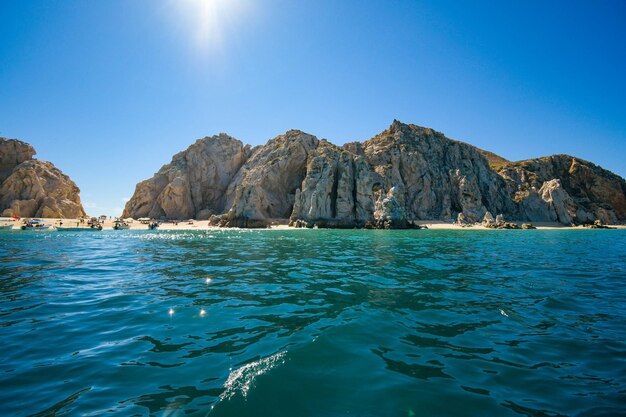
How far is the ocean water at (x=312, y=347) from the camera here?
4.44 meters

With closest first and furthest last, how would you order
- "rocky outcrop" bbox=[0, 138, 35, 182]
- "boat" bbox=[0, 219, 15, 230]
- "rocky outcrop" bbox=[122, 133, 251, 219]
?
"boat" bbox=[0, 219, 15, 230] < "rocky outcrop" bbox=[0, 138, 35, 182] < "rocky outcrop" bbox=[122, 133, 251, 219]

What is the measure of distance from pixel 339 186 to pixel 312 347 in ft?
221

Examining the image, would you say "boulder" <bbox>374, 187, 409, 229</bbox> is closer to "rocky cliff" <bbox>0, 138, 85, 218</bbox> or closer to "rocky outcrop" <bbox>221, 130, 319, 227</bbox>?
"rocky outcrop" <bbox>221, 130, 319, 227</bbox>

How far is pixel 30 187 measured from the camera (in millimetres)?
82000

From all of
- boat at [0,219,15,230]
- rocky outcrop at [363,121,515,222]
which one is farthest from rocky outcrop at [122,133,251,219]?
rocky outcrop at [363,121,515,222]

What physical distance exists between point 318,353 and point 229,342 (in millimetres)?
2102

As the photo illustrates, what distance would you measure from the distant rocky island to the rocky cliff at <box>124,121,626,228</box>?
33 centimetres

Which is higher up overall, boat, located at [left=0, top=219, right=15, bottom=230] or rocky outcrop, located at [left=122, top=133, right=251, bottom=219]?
rocky outcrop, located at [left=122, top=133, right=251, bottom=219]

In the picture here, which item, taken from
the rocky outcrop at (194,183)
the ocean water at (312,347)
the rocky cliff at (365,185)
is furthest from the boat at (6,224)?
the ocean water at (312,347)

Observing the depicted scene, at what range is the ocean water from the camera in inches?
175

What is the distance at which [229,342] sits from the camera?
6.71 m

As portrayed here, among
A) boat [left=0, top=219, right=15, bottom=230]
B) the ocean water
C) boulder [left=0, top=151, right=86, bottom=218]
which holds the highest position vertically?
boulder [left=0, top=151, right=86, bottom=218]

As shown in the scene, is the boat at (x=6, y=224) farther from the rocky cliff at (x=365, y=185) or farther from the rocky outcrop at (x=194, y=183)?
the rocky cliff at (x=365, y=185)

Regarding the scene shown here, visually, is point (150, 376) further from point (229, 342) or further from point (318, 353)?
point (318, 353)
